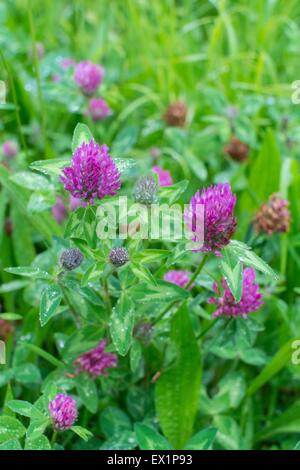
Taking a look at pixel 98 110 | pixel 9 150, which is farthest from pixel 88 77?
pixel 9 150

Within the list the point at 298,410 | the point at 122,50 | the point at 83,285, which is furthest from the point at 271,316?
the point at 122,50

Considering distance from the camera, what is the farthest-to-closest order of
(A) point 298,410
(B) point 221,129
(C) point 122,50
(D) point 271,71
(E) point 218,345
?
(C) point 122,50, (D) point 271,71, (B) point 221,129, (A) point 298,410, (E) point 218,345

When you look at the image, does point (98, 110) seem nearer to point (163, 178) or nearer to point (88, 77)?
point (88, 77)

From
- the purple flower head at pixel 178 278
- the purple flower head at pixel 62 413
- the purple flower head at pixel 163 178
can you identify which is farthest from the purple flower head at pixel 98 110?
the purple flower head at pixel 62 413

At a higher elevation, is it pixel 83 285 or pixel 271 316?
pixel 83 285
